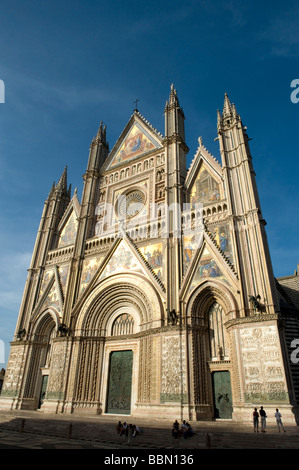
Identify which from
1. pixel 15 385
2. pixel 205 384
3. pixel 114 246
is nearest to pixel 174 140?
pixel 114 246

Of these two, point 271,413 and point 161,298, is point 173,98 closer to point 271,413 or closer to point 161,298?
point 161,298

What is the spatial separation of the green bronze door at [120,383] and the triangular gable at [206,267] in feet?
18.6

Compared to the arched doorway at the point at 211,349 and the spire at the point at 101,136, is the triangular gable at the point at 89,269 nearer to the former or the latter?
the arched doorway at the point at 211,349

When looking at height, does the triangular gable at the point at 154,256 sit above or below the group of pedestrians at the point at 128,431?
above

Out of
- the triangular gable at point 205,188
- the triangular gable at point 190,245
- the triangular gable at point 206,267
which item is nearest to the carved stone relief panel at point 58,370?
the triangular gable at point 206,267

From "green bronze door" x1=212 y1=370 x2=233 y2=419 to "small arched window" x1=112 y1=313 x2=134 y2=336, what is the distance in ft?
19.8

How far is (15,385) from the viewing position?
69.9 ft

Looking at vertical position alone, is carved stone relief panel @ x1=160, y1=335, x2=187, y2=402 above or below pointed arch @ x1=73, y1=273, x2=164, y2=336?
below

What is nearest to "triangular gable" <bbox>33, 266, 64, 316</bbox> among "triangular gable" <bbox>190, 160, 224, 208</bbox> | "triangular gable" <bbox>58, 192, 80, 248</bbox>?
"triangular gable" <bbox>58, 192, 80, 248</bbox>

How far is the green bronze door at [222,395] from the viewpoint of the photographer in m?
15.1

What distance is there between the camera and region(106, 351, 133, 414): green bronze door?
1800cm

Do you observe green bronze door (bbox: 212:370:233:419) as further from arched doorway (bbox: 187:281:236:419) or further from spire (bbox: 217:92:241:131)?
spire (bbox: 217:92:241:131)

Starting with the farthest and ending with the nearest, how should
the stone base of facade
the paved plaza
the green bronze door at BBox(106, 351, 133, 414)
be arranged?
the green bronze door at BBox(106, 351, 133, 414) < the stone base of facade < the paved plaza

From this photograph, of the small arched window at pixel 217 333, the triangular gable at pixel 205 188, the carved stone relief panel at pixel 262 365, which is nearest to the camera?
the carved stone relief panel at pixel 262 365
